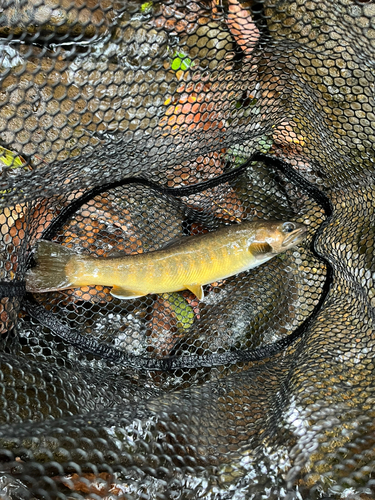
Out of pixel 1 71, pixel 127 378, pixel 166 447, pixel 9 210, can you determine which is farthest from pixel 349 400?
pixel 1 71

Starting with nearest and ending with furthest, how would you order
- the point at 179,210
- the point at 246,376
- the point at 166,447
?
the point at 166,447 < the point at 246,376 < the point at 179,210

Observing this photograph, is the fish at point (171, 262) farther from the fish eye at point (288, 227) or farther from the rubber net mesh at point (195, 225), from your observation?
the rubber net mesh at point (195, 225)

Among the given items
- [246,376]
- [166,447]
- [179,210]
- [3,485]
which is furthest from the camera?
[179,210]

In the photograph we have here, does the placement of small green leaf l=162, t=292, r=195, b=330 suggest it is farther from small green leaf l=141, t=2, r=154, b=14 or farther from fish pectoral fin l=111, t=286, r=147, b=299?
small green leaf l=141, t=2, r=154, b=14

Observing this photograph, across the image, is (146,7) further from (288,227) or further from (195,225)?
(288,227)

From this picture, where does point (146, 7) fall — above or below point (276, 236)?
above

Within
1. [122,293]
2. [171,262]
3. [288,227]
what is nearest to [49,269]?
[122,293]

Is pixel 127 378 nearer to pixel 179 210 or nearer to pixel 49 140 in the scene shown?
pixel 179 210

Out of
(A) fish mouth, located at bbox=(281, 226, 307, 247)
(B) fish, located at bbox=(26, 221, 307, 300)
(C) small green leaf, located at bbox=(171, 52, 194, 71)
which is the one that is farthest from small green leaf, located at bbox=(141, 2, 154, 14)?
(A) fish mouth, located at bbox=(281, 226, 307, 247)
